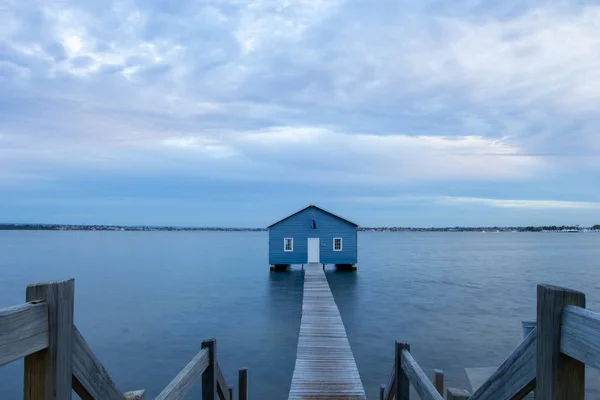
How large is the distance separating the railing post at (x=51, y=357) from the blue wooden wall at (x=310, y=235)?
3454cm

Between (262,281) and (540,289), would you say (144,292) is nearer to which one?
(262,281)

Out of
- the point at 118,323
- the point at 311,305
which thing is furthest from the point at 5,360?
the point at 118,323

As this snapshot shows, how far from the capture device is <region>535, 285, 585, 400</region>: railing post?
6.84ft

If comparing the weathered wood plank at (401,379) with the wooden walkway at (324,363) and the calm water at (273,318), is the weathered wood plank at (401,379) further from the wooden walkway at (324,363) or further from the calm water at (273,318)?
the calm water at (273,318)

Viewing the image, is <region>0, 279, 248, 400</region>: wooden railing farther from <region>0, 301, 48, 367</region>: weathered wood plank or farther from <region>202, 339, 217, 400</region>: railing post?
<region>202, 339, 217, 400</region>: railing post

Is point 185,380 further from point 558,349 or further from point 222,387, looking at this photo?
point 558,349

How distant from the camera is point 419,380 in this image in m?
4.62

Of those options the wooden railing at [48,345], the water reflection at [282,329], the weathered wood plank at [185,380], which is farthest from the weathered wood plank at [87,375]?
the water reflection at [282,329]

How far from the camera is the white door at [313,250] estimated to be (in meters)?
36.8

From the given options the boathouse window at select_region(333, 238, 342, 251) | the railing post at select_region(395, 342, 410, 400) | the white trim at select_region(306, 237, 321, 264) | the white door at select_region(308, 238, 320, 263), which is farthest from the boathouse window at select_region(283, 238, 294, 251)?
the railing post at select_region(395, 342, 410, 400)

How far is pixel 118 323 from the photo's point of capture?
2495cm

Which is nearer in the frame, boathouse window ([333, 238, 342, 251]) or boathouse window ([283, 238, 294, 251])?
boathouse window ([283, 238, 294, 251])

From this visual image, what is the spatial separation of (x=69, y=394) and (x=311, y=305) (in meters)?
15.3

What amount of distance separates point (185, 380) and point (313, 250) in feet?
107
